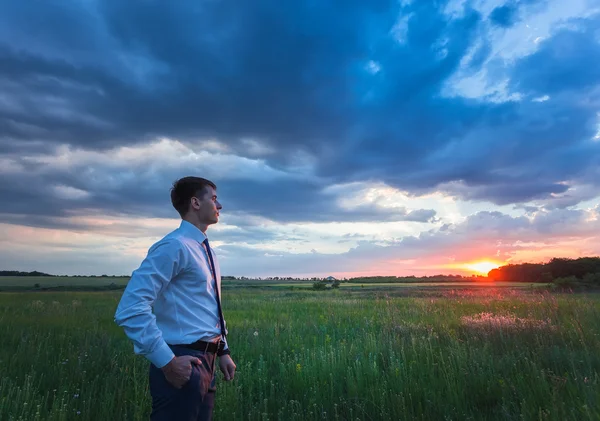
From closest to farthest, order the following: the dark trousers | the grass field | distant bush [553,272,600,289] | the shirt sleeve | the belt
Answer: the shirt sleeve < the dark trousers < the belt < the grass field < distant bush [553,272,600,289]

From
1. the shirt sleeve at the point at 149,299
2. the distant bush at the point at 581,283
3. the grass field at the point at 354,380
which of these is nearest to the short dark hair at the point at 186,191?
the shirt sleeve at the point at 149,299

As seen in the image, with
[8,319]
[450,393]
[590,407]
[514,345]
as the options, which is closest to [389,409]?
[450,393]

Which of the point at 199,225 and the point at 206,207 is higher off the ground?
the point at 206,207

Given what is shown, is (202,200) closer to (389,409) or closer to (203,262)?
(203,262)

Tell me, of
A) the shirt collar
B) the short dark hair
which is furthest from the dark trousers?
the short dark hair

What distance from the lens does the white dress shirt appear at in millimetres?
2408

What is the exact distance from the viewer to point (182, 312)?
9.00 feet

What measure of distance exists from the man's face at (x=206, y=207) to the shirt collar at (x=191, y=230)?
4.3 inches

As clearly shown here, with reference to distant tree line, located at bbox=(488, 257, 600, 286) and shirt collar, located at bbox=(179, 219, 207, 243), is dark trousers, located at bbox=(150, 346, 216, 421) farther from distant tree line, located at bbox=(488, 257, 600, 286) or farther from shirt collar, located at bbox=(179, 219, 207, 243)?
distant tree line, located at bbox=(488, 257, 600, 286)

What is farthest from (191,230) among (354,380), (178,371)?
(354,380)

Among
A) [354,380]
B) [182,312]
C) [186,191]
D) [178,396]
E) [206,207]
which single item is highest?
[186,191]

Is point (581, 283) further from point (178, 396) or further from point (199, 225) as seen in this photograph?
point (178, 396)

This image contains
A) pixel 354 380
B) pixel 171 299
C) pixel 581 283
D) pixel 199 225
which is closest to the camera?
pixel 171 299

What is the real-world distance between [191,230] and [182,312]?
61 centimetres
